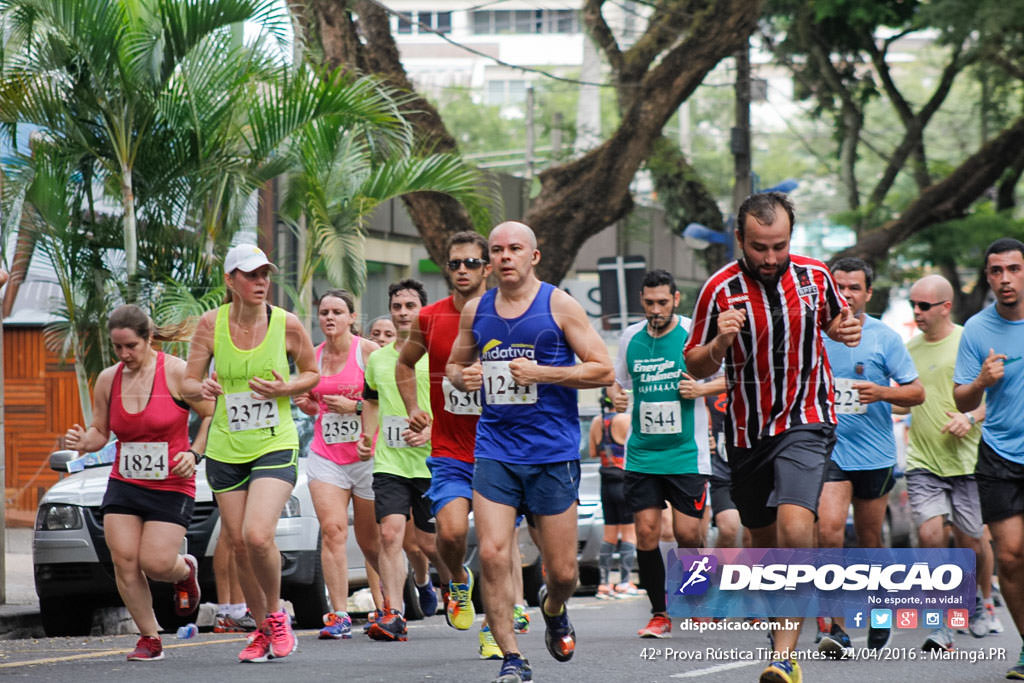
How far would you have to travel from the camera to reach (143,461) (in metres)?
8.51

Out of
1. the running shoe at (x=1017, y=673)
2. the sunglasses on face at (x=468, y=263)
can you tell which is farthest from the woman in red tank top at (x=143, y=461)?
the running shoe at (x=1017, y=673)

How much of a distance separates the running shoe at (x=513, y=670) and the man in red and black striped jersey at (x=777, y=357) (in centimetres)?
121

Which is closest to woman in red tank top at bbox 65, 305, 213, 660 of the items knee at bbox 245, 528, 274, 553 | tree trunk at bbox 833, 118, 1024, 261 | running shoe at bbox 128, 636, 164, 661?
running shoe at bbox 128, 636, 164, 661

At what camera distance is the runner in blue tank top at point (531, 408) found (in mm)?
7113

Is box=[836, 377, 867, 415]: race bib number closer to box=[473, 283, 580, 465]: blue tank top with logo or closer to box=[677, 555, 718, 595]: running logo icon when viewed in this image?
box=[677, 555, 718, 595]: running logo icon

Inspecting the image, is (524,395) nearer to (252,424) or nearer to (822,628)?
(252,424)

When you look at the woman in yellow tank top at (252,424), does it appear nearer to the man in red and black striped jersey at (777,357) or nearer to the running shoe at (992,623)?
Answer: the man in red and black striped jersey at (777,357)

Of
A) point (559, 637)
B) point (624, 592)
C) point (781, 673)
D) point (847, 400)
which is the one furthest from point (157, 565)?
point (624, 592)

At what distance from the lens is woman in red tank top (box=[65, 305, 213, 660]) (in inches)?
334

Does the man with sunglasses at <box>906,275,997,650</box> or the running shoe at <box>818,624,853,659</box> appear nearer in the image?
the running shoe at <box>818,624,853,659</box>

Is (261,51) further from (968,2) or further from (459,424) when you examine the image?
(968,2)

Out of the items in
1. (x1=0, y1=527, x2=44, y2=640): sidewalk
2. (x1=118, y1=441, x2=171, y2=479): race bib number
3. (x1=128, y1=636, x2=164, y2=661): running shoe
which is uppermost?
(x1=118, y1=441, x2=171, y2=479): race bib number

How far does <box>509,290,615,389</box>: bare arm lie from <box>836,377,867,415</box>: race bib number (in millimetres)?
2440

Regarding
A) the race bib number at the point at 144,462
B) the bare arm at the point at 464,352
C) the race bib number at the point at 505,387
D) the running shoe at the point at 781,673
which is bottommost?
the running shoe at the point at 781,673
